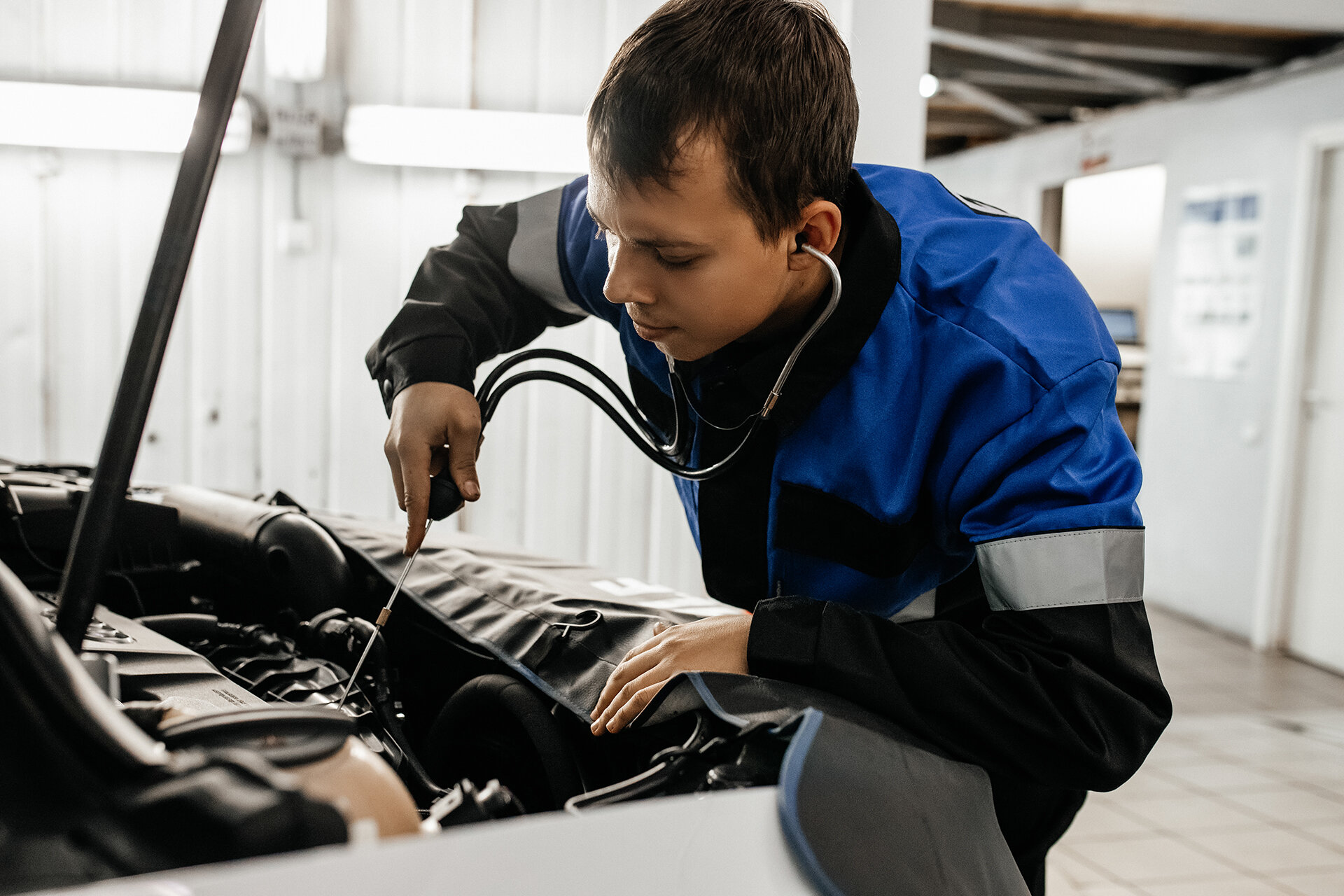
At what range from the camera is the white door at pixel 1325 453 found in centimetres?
417

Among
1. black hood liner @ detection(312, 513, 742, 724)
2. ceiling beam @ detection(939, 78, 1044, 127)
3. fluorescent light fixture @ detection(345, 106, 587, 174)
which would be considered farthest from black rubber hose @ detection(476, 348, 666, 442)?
ceiling beam @ detection(939, 78, 1044, 127)

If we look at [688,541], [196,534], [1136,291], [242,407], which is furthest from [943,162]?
[196,534]

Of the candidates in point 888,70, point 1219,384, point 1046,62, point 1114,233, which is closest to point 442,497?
point 888,70

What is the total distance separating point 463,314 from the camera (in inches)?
49.7

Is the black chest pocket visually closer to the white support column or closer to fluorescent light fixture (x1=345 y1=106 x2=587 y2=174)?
the white support column

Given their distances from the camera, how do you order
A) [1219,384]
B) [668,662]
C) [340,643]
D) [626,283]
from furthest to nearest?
[1219,384] → [340,643] → [626,283] → [668,662]

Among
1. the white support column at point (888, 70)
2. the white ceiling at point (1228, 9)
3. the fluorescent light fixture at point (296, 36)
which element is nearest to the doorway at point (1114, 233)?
the white ceiling at point (1228, 9)

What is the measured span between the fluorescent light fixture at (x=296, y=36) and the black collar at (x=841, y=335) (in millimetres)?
2064

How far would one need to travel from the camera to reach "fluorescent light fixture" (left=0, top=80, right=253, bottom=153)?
2514mm

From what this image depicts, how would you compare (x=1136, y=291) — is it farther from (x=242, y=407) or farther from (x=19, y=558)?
(x=19, y=558)

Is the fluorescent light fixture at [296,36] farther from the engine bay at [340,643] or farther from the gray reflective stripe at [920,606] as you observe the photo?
the gray reflective stripe at [920,606]

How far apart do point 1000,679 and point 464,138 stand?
7.56 ft

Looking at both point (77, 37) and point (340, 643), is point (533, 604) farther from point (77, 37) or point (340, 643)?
point (77, 37)

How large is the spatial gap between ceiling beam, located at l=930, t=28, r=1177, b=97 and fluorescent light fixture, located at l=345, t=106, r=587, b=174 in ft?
6.91
